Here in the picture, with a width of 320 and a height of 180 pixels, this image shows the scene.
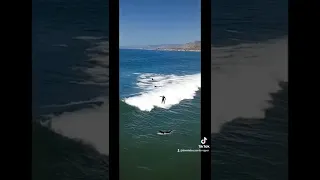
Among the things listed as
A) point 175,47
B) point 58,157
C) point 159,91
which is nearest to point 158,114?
point 159,91

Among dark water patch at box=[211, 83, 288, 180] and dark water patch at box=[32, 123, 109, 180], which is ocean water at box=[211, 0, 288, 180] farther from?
A: dark water patch at box=[32, 123, 109, 180]

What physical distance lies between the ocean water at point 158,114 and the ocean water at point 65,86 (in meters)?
0.31

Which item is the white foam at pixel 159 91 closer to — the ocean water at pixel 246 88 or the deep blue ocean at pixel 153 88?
the deep blue ocean at pixel 153 88

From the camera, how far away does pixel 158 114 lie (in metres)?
3.45

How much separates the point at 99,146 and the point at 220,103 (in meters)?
1.30

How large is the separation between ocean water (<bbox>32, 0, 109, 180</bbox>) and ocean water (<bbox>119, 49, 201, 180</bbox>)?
31cm

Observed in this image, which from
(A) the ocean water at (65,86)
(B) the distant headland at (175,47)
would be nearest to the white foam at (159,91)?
(B) the distant headland at (175,47)

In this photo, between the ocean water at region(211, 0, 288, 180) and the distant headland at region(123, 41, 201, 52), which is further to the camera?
the distant headland at region(123, 41, 201, 52)

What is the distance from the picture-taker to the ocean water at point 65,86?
3.36 m

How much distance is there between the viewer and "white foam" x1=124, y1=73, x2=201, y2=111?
11.3 feet

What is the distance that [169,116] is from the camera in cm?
344

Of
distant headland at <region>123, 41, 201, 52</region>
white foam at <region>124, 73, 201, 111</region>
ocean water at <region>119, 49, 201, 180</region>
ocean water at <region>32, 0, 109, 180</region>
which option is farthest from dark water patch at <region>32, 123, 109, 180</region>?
distant headland at <region>123, 41, 201, 52</region>
